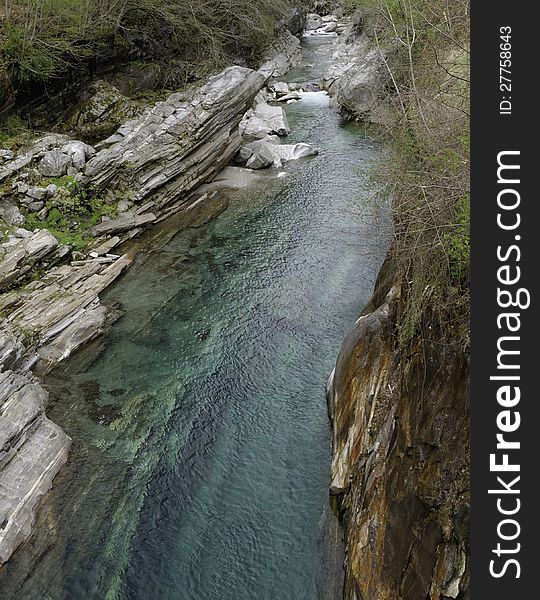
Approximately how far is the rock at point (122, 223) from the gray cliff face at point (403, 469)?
10547mm

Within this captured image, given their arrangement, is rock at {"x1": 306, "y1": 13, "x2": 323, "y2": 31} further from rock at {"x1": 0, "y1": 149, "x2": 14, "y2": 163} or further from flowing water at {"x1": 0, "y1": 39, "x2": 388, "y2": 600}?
rock at {"x1": 0, "y1": 149, "x2": 14, "y2": 163}

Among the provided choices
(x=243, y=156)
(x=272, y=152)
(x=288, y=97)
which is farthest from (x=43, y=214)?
(x=288, y=97)

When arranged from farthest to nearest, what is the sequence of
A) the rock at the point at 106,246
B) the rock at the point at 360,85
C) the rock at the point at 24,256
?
the rock at the point at 360,85 < the rock at the point at 106,246 < the rock at the point at 24,256

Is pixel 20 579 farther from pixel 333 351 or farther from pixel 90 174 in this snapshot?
pixel 90 174

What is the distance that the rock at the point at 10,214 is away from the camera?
16.4 m

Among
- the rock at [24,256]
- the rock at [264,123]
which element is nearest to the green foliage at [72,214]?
the rock at [24,256]

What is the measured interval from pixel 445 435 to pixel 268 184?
53.4ft

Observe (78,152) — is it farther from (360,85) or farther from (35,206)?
(360,85)

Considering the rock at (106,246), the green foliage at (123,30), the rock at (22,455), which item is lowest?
the rock at (22,455)

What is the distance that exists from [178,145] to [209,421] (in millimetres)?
12092

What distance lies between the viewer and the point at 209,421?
440 inches

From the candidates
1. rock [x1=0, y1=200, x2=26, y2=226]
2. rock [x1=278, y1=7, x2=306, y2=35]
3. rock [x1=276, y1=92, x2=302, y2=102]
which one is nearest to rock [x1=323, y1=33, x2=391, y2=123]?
rock [x1=276, y1=92, x2=302, y2=102]

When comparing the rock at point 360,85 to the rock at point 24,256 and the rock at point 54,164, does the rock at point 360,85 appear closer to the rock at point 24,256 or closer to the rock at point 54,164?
the rock at point 54,164

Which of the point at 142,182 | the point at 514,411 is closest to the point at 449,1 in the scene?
the point at 514,411
